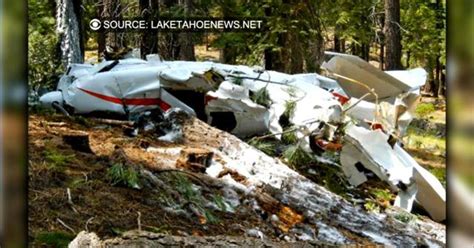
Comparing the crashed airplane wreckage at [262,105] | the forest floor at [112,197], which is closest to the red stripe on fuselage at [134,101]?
the crashed airplane wreckage at [262,105]

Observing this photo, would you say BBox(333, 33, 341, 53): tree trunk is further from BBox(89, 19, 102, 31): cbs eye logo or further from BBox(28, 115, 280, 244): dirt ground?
BBox(28, 115, 280, 244): dirt ground

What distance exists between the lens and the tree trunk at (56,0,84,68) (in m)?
3.34

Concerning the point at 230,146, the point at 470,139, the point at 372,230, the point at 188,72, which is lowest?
the point at 372,230

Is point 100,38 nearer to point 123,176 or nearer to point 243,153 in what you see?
point 243,153

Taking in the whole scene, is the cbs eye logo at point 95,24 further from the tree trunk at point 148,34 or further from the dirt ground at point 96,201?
the dirt ground at point 96,201

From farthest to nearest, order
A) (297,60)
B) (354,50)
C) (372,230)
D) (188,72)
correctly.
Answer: (354,50), (297,60), (188,72), (372,230)

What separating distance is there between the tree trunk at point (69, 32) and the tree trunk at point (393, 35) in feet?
8.84

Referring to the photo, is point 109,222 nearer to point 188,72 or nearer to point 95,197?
point 95,197

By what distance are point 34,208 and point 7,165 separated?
1.10 meters

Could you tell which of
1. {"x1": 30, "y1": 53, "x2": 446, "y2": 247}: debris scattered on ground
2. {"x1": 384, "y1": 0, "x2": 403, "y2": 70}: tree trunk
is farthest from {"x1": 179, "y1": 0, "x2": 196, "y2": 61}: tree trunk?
{"x1": 384, "y1": 0, "x2": 403, "y2": 70}: tree trunk

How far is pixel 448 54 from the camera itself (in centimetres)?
35

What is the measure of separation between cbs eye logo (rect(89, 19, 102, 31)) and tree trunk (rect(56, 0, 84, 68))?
0.07 m

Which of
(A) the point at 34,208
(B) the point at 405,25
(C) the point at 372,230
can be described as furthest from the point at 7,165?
(B) the point at 405,25

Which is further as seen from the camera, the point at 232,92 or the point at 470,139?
the point at 232,92
